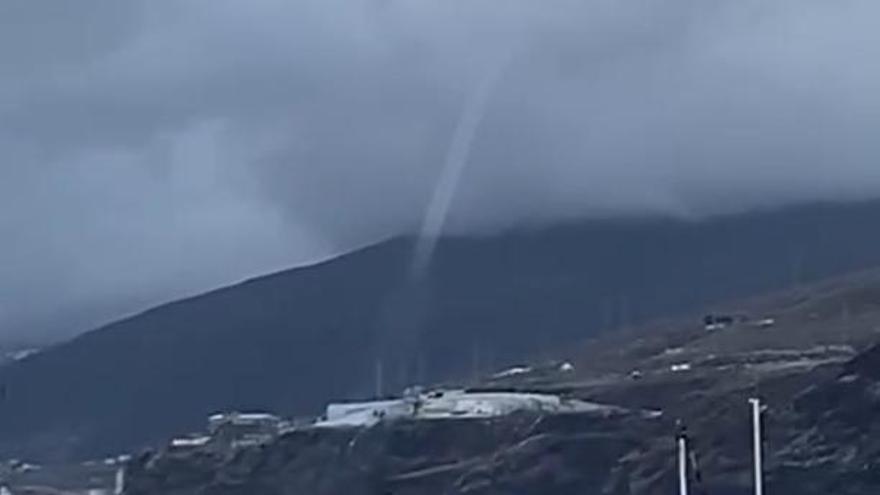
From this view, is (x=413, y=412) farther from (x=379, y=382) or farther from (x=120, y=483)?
(x=379, y=382)

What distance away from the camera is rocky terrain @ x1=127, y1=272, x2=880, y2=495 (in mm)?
111500

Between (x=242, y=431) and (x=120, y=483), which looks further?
(x=242, y=431)

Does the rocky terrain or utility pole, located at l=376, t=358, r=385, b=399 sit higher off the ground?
utility pole, located at l=376, t=358, r=385, b=399

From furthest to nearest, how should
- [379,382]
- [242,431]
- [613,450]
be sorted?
[379,382]
[242,431]
[613,450]

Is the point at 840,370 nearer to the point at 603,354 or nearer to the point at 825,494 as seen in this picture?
the point at 825,494

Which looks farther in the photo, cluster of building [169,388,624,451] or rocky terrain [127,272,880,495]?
cluster of building [169,388,624,451]

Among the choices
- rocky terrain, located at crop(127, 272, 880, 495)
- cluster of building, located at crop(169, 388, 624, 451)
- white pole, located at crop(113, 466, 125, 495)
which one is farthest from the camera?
cluster of building, located at crop(169, 388, 624, 451)

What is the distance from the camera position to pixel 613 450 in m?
121

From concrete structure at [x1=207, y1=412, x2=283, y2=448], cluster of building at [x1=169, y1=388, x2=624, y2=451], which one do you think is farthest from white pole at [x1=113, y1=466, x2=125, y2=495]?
concrete structure at [x1=207, y1=412, x2=283, y2=448]

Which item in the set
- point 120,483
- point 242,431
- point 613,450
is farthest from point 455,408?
point 613,450

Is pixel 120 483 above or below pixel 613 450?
above

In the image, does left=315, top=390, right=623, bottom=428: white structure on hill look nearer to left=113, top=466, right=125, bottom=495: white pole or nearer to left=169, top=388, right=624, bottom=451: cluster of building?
left=169, top=388, right=624, bottom=451: cluster of building

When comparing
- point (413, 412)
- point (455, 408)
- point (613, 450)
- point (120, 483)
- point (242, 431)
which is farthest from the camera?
point (242, 431)

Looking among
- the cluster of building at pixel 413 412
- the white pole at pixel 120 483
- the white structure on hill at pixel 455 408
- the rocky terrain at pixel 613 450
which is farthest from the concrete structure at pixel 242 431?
the white pole at pixel 120 483
